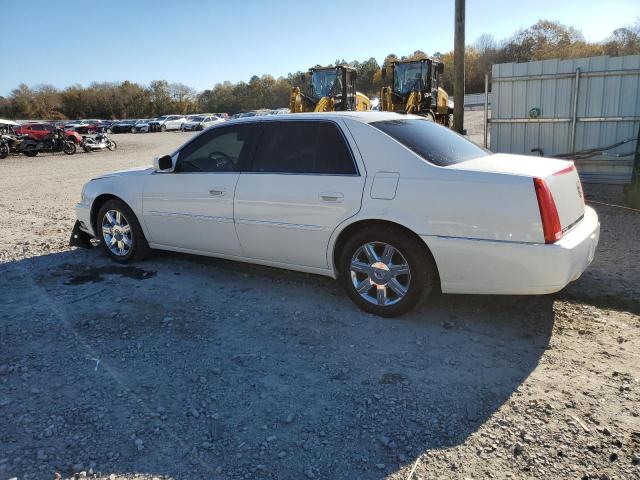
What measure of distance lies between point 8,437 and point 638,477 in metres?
3.21

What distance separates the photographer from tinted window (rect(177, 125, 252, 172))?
198 inches

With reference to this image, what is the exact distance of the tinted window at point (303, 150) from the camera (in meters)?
4.41

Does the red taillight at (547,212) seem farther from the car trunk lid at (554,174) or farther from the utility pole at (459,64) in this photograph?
the utility pole at (459,64)

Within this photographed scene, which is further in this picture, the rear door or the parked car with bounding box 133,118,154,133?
the parked car with bounding box 133,118,154,133

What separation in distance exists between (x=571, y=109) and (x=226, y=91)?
93013 mm

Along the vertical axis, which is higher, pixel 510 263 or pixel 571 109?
pixel 571 109

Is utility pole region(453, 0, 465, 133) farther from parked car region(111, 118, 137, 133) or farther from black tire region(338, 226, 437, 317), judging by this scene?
parked car region(111, 118, 137, 133)

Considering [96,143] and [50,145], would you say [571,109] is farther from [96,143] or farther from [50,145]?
[96,143]

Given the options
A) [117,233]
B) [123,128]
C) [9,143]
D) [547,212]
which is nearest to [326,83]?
[117,233]

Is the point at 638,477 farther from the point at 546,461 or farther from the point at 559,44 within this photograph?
the point at 559,44

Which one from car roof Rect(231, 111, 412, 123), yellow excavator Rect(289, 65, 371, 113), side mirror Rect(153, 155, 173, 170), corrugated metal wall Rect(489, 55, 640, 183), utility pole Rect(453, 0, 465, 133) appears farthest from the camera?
yellow excavator Rect(289, 65, 371, 113)

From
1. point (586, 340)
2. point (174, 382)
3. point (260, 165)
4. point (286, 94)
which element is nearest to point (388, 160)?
point (260, 165)

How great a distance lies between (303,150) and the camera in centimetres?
463

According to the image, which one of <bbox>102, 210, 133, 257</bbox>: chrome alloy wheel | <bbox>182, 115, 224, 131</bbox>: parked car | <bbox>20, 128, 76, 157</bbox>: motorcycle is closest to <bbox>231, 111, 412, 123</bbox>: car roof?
<bbox>102, 210, 133, 257</bbox>: chrome alloy wheel
